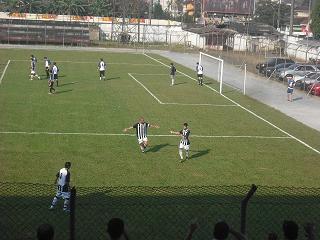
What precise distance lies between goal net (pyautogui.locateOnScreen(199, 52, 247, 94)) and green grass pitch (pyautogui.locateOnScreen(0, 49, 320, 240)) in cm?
178

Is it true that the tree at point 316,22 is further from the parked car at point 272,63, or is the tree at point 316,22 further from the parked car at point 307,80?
the parked car at point 307,80

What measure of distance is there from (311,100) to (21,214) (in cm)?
2902

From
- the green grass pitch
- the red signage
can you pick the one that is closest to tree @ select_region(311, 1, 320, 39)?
the red signage

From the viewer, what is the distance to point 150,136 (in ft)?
77.8

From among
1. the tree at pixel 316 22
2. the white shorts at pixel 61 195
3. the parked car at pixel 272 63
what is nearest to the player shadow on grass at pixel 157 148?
the white shorts at pixel 61 195

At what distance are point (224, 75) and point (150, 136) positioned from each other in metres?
25.6

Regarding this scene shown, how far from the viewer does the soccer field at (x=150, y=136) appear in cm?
1798

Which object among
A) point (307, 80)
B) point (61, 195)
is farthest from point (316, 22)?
point (61, 195)

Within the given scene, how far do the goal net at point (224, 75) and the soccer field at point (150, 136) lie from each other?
1123 mm

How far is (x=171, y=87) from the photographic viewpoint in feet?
128

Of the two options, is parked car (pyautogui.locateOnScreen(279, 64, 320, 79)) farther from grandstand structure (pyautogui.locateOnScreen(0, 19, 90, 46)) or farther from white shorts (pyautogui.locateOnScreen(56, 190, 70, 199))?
grandstand structure (pyautogui.locateOnScreen(0, 19, 90, 46))

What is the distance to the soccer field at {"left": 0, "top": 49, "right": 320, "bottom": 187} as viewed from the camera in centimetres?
1798

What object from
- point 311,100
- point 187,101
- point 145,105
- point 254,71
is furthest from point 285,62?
point 145,105

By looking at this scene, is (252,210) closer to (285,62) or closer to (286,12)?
(285,62)
